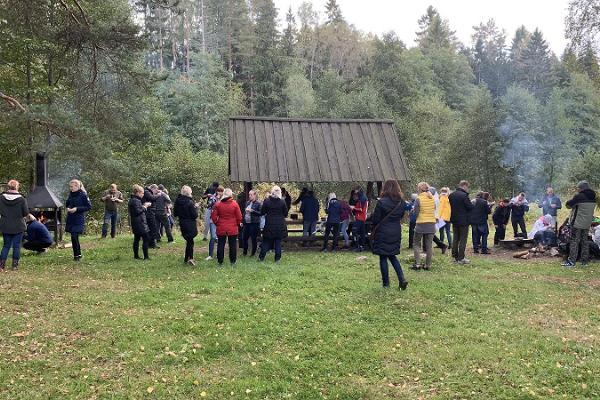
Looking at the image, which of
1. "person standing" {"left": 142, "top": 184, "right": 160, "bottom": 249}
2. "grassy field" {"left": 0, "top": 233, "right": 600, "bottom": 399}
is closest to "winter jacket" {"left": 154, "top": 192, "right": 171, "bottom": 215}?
"person standing" {"left": 142, "top": 184, "right": 160, "bottom": 249}

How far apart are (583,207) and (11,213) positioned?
12.5 meters

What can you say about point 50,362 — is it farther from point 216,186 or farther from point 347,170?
point 347,170

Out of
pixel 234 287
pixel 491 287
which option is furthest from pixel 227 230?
pixel 491 287

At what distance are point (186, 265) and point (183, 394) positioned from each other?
5.82 m

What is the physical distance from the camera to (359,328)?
22.6 feet

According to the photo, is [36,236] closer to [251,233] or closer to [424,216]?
[251,233]

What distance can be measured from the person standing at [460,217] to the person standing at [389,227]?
3281mm

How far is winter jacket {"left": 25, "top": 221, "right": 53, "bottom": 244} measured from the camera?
38.0ft

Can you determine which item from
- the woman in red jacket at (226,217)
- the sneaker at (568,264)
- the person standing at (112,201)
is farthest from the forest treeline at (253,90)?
the sneaker at (568,264)

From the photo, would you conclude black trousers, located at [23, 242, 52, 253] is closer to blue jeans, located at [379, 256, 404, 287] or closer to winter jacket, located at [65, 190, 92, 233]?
winter jacket, located at [65, 190, 92, 233]

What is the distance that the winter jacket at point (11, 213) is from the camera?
980 cm

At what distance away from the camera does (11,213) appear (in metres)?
9.87

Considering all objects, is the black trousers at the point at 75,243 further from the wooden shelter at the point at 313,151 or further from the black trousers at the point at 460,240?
the black trousers at the point at 460,240

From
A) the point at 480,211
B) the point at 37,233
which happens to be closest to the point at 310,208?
the point at 480,211
